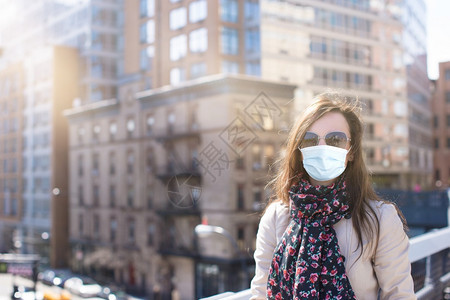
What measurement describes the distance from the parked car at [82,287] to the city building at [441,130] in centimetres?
1609

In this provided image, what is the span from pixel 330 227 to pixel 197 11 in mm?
19519

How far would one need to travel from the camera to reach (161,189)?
84.1 feet

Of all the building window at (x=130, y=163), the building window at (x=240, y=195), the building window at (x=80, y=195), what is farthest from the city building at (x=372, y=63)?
the building window at (x=80, y=195)

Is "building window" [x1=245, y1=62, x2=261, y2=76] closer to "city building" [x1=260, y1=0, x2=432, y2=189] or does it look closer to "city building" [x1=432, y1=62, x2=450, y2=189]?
"city building" [x1=260, y1=0, x2=432, y2=189]

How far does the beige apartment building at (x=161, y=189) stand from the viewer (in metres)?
18.3

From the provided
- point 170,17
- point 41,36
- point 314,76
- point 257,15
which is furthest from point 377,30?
point 41,36

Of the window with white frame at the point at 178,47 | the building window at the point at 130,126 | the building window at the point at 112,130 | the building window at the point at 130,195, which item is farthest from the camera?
the building window at the point at 112,130

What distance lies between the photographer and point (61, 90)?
3534 centimetres

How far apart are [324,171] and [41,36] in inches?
1632

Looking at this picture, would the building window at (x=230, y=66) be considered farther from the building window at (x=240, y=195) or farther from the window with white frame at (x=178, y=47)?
the building window at (x=240, y=195)

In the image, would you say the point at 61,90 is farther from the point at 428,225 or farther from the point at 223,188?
the point at 428,225

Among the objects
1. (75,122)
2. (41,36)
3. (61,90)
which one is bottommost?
(75,122)

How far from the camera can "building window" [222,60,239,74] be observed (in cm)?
2142

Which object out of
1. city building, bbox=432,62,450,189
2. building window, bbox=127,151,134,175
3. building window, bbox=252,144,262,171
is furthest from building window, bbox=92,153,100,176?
city building, bbox=432,62,450,189
